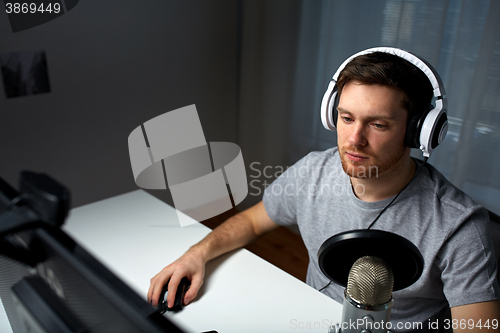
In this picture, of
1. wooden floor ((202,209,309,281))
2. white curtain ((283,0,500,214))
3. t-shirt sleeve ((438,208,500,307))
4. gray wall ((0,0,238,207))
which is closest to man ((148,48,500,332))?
t-shirt sleeve ((438,208,500,307))

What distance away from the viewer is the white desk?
834mm

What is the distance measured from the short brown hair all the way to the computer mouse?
632 millimetres

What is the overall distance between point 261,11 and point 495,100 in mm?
1322

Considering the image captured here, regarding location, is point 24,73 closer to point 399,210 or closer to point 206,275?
point 206,275

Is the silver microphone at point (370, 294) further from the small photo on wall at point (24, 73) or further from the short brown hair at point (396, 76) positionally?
the small photo on wall at point (24, 73)

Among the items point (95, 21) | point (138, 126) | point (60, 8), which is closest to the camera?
point (60, 8)

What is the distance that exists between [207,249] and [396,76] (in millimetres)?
620

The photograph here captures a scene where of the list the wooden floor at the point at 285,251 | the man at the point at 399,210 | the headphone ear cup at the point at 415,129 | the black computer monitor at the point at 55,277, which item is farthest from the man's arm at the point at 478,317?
the wooden floor at the point at 285,251

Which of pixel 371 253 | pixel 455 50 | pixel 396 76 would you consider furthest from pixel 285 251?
pixel 371 253

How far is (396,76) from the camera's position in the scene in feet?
3.07

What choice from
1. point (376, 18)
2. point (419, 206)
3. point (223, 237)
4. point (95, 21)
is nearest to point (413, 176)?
point (419, 206)

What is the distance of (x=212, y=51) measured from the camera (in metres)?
2.44

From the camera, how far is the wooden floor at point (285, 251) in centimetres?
214

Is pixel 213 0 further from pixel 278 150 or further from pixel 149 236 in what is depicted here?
pixel 149 236
